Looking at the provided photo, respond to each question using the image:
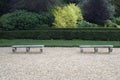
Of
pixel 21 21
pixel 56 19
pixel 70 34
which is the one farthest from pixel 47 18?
pixel 70 34

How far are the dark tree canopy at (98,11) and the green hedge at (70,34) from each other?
542 centimetres

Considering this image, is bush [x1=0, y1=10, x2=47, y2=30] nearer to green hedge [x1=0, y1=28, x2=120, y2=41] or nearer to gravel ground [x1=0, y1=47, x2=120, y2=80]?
green hedge [x1=0, y1=28, x2=120, y2=41]

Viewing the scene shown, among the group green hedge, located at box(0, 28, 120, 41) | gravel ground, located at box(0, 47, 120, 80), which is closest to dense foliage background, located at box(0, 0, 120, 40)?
green hedge, located at box(0, 28, 120, 41)

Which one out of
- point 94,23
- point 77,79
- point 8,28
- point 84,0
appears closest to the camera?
point 77,79

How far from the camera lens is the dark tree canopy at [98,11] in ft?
117

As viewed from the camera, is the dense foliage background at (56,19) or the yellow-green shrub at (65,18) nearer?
the dense foliage background at (56,19)

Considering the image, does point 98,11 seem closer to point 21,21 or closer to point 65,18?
point 65,18

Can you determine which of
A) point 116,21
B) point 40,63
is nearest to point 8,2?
point 116,21

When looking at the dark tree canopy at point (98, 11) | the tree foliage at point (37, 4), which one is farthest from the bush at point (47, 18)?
the dark tree canopy at point (98, 11)

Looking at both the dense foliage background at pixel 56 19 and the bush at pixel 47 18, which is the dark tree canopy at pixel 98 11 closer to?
the dense foliage background at pixel 56 19

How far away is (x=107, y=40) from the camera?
29.8m

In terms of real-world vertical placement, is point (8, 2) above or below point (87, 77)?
above

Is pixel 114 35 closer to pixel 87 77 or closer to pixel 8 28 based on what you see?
pixel 8 28

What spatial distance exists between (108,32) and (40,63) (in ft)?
48.6
